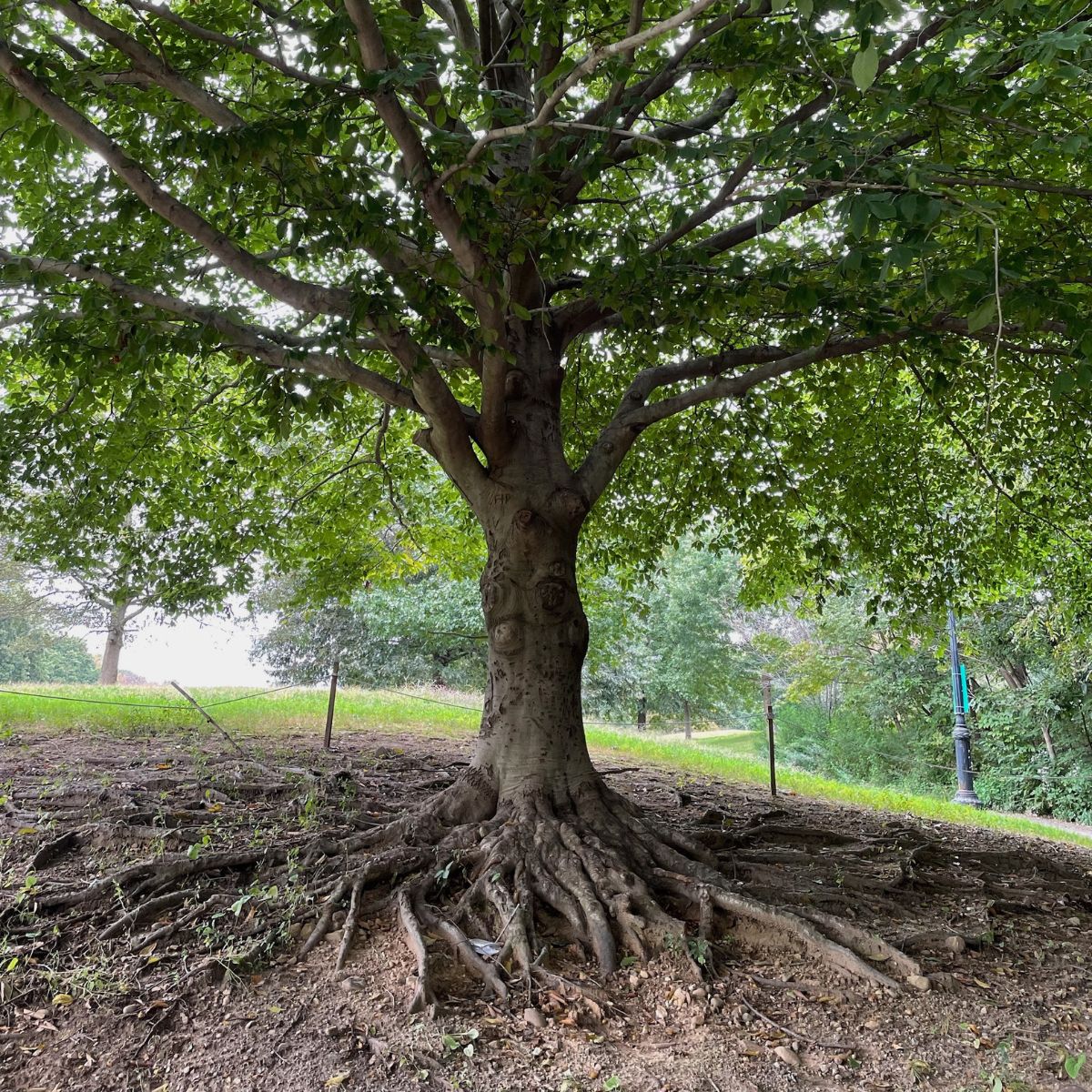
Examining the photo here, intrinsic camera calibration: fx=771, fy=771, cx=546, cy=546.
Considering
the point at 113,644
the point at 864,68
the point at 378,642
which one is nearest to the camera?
the point at 864,68

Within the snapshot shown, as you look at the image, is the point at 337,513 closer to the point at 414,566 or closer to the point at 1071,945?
the point at 414,566

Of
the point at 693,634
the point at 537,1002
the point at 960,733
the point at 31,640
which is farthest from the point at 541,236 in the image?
the point at 31,640

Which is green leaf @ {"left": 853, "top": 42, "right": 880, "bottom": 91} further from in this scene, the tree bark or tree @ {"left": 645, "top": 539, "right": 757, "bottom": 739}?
tree @ {"left": 645, "top": 539, "right": 757, "bottom": 739}

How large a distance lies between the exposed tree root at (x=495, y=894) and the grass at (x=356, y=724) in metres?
6.10

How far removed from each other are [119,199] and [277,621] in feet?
70.4

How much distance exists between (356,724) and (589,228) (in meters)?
9.27

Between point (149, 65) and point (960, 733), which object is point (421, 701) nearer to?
point (960, 733)

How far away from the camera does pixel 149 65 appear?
3.57 meters

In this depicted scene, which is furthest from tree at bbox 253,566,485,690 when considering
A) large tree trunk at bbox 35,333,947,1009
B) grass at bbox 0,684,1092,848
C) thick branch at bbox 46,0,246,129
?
thick branch at bbox 46,0,246,129

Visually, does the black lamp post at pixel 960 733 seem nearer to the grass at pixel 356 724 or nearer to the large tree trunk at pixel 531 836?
the grass at pixel 356 724

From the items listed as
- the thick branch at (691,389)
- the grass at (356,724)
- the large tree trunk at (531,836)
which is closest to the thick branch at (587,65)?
the large tree trunk at (531,836)

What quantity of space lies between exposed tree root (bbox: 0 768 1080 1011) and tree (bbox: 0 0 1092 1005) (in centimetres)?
4

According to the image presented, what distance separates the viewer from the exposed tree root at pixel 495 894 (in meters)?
3.78

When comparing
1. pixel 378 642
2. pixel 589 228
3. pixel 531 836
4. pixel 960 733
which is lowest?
pixel 531 836
